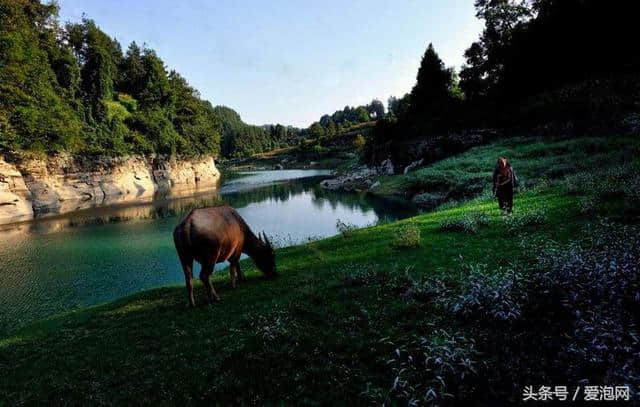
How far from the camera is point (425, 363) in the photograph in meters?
5.45

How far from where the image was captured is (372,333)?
7254mm

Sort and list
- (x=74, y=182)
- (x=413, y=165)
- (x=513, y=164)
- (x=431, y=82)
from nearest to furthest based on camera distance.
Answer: (x=513, y=164), (x=413, y=165), (x=74, y=182), (x=431, y=82)

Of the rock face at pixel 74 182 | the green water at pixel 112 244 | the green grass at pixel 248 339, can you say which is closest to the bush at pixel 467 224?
the green grass at pixel 248 339

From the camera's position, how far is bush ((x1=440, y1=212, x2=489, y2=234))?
50.8 ft

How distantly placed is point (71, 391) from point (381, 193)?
1970 inches

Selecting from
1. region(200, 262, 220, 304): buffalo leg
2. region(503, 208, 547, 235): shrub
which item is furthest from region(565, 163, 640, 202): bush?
region(200, 262, 220, 304): buffalo leg

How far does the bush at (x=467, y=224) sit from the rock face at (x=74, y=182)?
180 ft

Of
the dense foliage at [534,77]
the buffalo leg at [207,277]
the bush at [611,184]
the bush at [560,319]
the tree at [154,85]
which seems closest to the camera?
the bush at [560,319]

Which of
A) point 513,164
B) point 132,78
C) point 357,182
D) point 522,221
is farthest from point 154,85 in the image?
point 522,221

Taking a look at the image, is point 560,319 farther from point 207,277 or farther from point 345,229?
point 345,229

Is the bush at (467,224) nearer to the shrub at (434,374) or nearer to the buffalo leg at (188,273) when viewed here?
the shrub at (434,374)

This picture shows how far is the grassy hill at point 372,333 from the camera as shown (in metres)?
5.34

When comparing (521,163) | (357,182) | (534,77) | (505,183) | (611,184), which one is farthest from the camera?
(357,182)

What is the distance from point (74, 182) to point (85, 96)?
26205 millimetres
